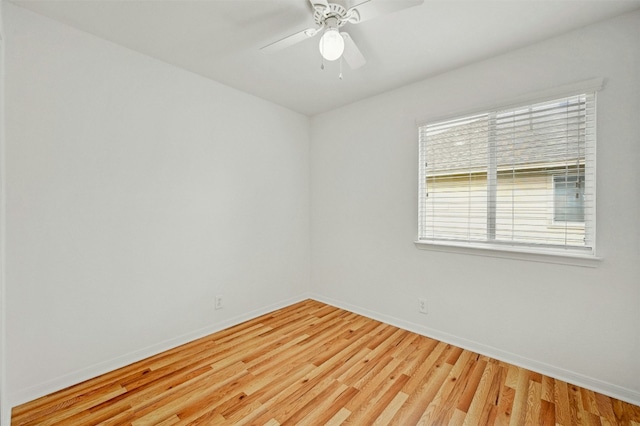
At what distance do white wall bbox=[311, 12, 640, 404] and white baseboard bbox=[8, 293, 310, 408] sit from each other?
1.31m

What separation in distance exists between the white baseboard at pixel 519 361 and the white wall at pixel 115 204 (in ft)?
5.04

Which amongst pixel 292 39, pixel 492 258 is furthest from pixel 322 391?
pixel 292 39

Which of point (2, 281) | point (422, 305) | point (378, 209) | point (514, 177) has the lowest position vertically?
point (422, 305)

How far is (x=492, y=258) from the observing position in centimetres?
233

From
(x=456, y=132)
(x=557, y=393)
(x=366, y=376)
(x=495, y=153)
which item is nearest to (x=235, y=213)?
(x=366, y=376)

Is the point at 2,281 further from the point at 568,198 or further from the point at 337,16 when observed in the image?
the point at 568,198

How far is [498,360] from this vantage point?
7.44 ft

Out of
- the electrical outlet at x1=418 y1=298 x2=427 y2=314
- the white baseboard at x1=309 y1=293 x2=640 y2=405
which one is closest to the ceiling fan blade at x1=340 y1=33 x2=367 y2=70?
the electrical outlet at x1=418 y1=298 x2=427 y2=314

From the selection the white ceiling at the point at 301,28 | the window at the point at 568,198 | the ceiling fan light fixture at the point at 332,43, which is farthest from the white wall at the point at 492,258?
the ceiling fan light fixture at the point at 332,43

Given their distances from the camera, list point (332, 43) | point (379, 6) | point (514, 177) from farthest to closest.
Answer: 1. point (514, 177)
2. point (332, 43)
3. point (379, 6)

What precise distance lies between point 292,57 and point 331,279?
2489 mm

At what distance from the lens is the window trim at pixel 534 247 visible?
192 centimetres

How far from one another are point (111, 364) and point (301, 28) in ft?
9.31

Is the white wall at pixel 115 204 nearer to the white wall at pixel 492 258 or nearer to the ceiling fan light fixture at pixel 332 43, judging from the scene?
the white wall at pixel 492 258
